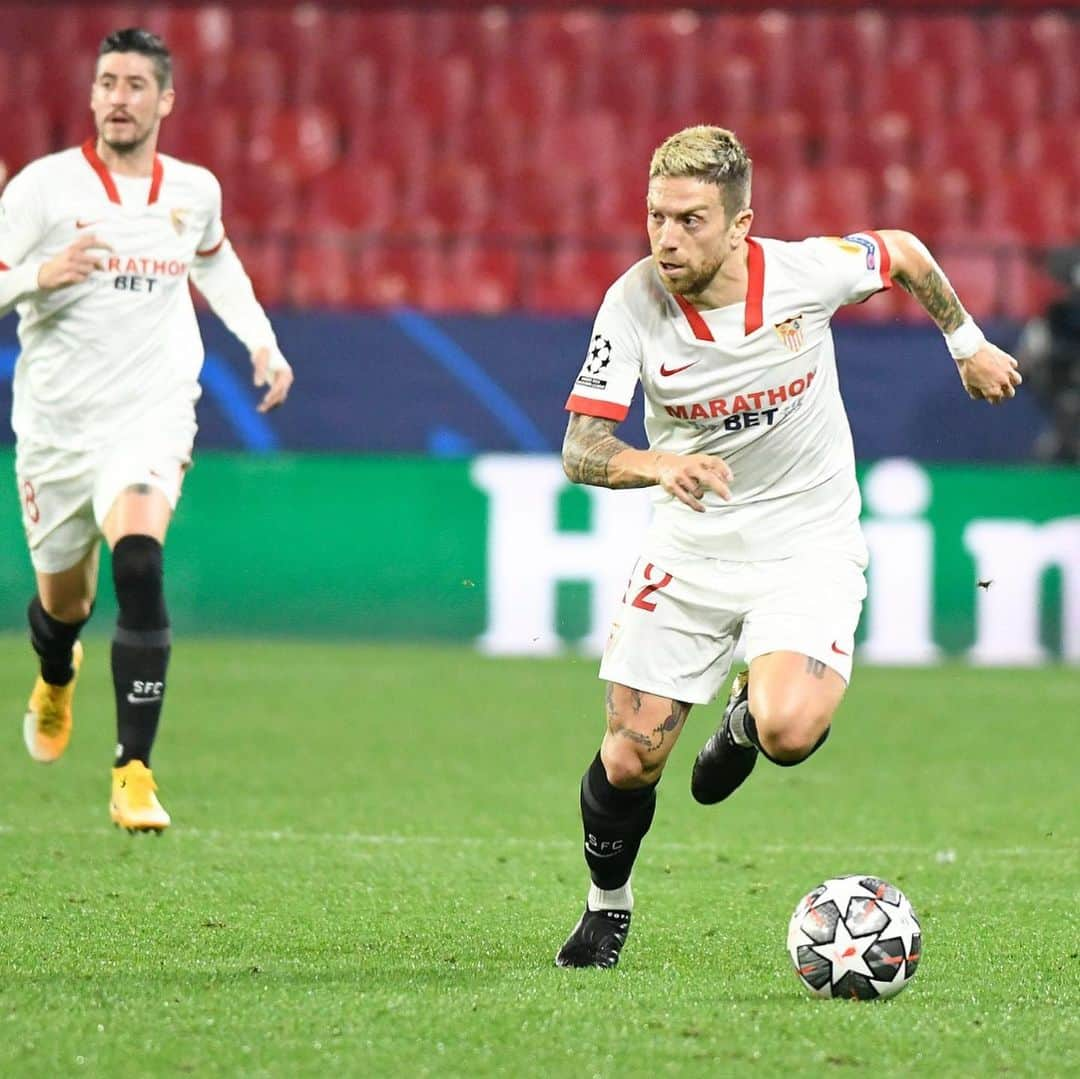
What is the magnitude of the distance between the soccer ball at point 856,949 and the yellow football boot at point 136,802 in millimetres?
2092

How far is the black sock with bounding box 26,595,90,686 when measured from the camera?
7.11 m

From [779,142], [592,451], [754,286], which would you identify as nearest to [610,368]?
[592,451]

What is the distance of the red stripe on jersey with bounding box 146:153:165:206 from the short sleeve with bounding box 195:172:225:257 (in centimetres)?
16

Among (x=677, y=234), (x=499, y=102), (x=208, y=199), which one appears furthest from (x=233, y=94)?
(x=677, y=234)

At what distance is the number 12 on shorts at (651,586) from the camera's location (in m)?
5.06

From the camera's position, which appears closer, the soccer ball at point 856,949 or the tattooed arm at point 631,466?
the tattooed arm at point 631,466

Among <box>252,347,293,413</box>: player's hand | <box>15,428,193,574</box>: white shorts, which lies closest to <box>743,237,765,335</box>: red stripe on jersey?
<box>252,347,293,413</box>: player's hand

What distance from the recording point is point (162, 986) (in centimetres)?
453

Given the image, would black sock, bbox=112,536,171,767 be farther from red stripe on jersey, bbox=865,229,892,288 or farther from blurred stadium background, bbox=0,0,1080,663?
blurred stadium background, bbox=0,0,1080,663

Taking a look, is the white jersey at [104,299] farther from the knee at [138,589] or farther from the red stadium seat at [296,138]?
the red stadium seat at [296,138]

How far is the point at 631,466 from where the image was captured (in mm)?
4531

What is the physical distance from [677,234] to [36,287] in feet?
8.05

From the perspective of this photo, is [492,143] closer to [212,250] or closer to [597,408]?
[212,250]

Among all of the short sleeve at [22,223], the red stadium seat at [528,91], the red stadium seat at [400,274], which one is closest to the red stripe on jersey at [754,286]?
the short sleeve at [22,223]
